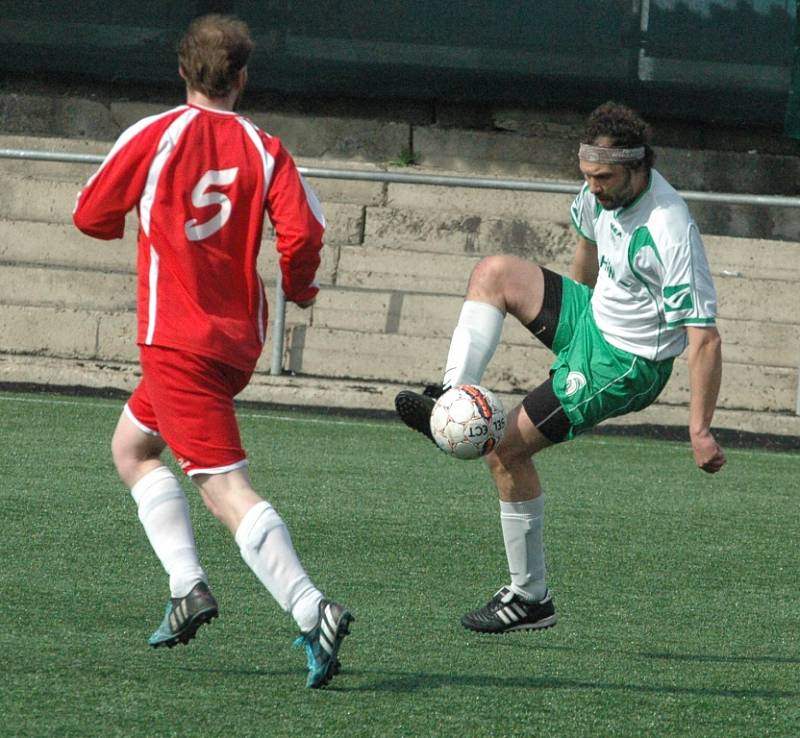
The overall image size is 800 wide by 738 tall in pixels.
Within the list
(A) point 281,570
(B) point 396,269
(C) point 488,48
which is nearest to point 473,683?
(A) point 281,570

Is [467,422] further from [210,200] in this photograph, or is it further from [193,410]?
[210,200]

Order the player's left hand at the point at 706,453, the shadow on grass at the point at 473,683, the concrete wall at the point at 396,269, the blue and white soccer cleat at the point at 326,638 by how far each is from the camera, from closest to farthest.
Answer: the blue and white soccer cleat at the point at 326,638 < the shadow on grass at the point at 473,683 < the player's left hand at the point at 706,453 < the concrete wall at the point at 396,269

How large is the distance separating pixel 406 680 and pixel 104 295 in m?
7.74

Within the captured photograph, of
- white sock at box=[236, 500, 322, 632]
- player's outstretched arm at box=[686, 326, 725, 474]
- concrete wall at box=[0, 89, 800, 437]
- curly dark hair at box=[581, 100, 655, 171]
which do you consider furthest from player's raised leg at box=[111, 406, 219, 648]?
concrete wall at box=[0, 89, 800, 437]

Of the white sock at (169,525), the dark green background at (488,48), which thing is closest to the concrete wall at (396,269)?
the dark green background at (488,48)

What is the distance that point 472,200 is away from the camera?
454 inches

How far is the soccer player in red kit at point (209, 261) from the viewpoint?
12.1ft

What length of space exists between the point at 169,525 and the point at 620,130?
1.77 meters

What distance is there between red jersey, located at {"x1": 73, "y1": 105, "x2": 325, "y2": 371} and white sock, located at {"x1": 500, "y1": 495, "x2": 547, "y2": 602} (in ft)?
4.44

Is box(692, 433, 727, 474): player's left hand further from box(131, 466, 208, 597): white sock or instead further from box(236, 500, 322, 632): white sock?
box(131, 466, 208, 597): white sock

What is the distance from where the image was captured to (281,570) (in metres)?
3.70

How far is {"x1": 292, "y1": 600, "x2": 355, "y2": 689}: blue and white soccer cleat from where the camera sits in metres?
3.62

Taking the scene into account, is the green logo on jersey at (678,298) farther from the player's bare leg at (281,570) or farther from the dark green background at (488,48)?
the dark green background at (488,48)

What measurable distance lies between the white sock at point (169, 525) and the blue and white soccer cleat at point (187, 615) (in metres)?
0.05
